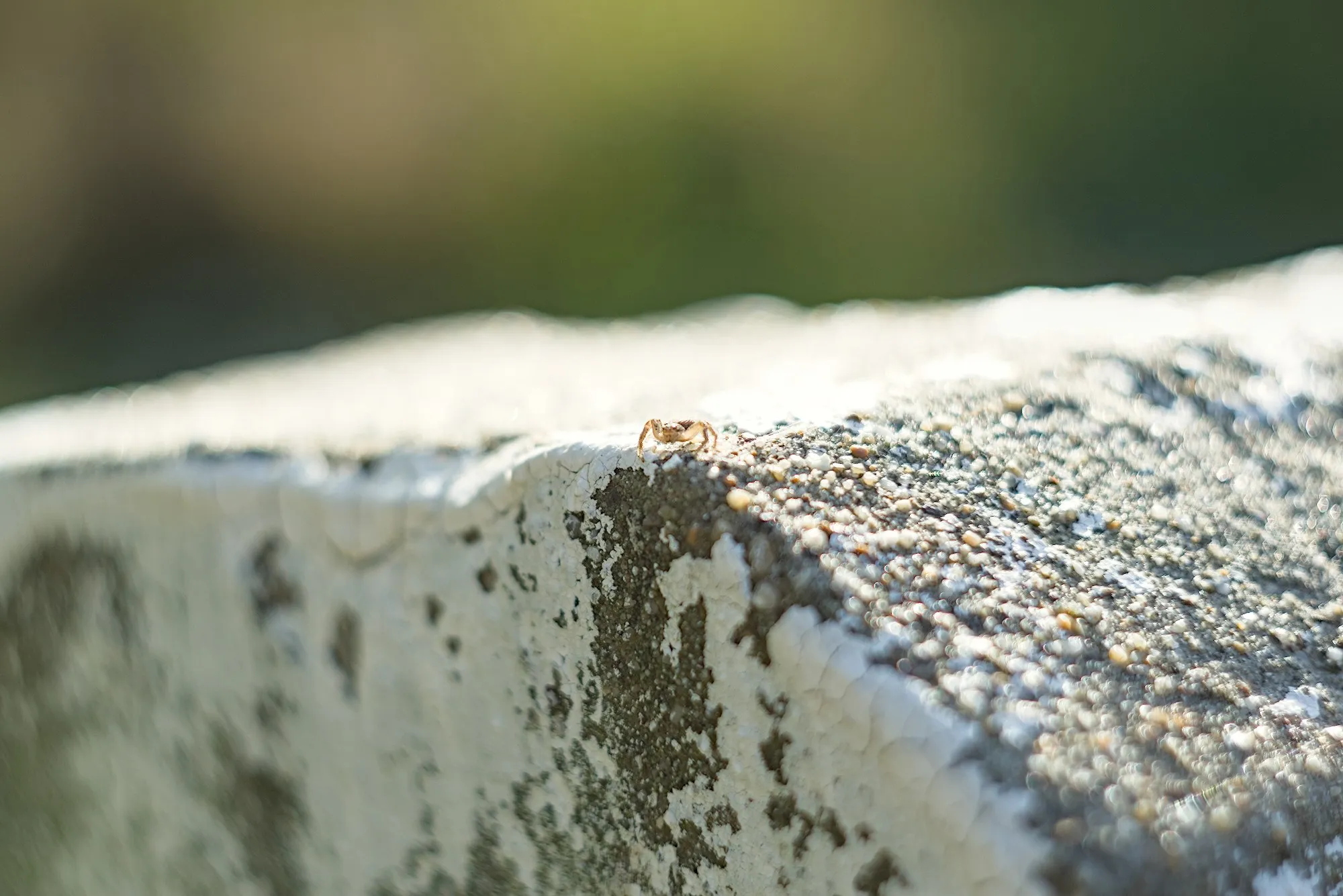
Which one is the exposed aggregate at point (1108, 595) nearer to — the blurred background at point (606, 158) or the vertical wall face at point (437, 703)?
the vertical wall face at point (437, 703)

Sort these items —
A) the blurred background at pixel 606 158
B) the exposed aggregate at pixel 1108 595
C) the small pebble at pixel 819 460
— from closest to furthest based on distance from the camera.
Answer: the exposed aggregate at pixel 1108 595
the small pebble at pixel 819 460
the blurred background at pixel 606 158

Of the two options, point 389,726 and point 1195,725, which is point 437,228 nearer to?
point 389,726

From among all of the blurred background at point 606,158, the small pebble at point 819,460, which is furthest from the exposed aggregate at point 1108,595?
the blurred background at point 606,158

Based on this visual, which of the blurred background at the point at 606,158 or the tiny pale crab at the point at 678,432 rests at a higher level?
the blurred background at the point at 606,158

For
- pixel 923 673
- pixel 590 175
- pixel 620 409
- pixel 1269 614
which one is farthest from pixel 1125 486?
pixel 590 175

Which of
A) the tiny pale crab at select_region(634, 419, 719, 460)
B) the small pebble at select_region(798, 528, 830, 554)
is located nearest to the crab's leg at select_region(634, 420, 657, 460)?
the tiny pale crab at select_region(634, 419, 719, 460)

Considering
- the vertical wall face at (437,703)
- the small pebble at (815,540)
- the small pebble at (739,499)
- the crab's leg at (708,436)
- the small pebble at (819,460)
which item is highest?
the crab's leg at (708,436)

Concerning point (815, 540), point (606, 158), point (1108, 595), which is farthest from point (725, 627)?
point (606, 158)

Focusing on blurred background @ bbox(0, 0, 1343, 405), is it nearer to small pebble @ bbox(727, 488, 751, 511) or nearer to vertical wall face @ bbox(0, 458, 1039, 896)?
vertical wall face @ bbox(0, 458, 1039, 896)
